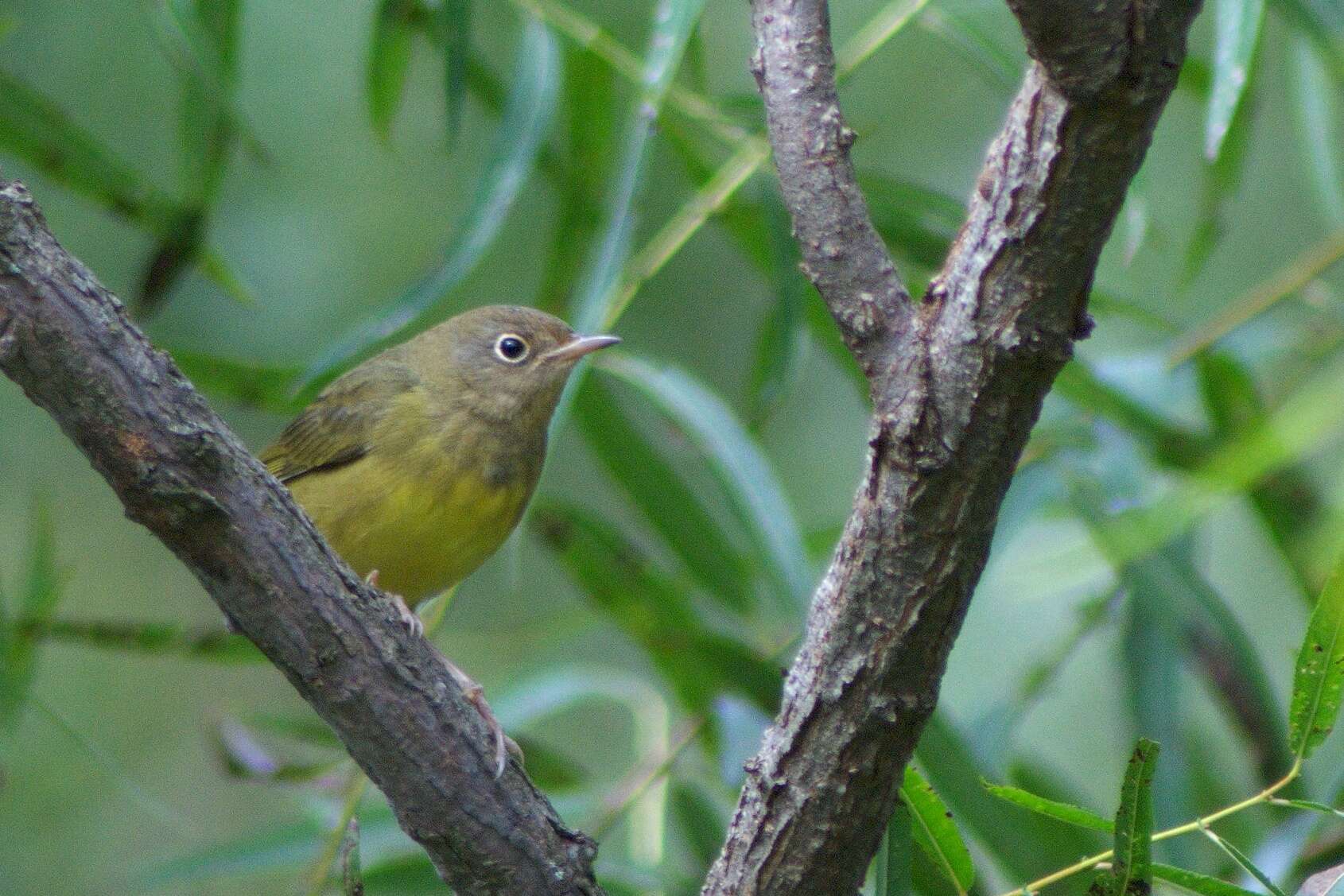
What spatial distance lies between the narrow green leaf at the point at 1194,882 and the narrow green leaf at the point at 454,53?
2414 mm

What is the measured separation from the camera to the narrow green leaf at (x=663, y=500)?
16.0 ft

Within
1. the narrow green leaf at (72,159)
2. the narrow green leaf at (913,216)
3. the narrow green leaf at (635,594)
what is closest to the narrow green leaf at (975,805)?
the narrow green leaf at (635,594)

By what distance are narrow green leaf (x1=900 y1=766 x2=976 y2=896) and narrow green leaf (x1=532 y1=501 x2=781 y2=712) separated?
1.97 metres

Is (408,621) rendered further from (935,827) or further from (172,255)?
(172,255)

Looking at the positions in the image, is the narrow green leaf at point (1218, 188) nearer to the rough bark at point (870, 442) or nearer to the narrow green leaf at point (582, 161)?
the narrow green leaf at point (582, 161)

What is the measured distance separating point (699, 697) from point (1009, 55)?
6.85 ft

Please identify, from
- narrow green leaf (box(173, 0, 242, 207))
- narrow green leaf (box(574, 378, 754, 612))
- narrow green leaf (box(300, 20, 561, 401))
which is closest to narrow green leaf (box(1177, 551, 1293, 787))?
narrow green leaf (box(574, 378, 754, 612))

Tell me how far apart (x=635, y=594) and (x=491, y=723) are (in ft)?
6.62

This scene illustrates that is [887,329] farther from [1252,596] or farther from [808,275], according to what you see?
[1252,596]

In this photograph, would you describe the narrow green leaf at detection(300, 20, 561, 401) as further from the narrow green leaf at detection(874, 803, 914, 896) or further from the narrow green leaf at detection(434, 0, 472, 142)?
the narrow green leaf at detection(874, 803, 914, 896)

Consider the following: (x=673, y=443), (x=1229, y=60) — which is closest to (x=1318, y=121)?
(x=1229, y=60)

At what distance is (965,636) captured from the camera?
6.59m

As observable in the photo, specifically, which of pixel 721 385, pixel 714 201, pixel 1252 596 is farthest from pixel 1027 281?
pixel 721 385

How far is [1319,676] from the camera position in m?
2.38
